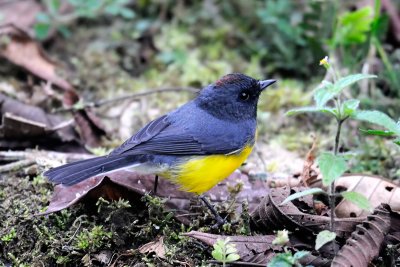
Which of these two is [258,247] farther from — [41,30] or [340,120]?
[41,30]

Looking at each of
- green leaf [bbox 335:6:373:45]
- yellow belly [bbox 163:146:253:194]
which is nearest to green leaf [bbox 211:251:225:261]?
yellow belly [bbox 163:146:253:194]

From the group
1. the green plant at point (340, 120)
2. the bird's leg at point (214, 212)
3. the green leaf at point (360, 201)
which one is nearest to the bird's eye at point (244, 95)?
the bird's leg at point (214, 212)

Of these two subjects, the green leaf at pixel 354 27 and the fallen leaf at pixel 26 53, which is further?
the fallen leaf at pixel 26 53

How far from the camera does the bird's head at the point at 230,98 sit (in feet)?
15.0

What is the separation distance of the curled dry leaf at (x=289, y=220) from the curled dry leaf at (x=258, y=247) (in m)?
0.10

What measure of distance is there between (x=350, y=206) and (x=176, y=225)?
1.20m

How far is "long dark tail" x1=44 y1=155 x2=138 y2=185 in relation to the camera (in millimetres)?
3684

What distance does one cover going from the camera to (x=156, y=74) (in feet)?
21.6

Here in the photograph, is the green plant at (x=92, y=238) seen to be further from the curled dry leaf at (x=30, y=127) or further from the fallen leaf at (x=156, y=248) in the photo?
the curled dry leaf at (x=30, y=127)

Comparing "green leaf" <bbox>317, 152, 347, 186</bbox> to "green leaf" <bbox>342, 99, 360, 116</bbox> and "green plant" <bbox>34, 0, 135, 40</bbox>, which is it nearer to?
"green leaf" <bbox>342, 99, 360, 116</bbox>

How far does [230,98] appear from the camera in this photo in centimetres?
458

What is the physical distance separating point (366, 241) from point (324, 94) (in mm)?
892

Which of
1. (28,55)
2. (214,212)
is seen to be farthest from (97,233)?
A: (28,55)

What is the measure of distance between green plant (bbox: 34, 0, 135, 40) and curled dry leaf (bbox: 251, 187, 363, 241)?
3.62 m
